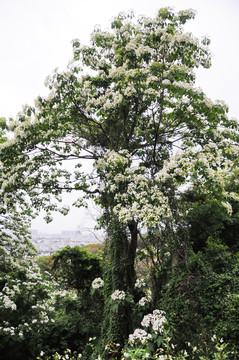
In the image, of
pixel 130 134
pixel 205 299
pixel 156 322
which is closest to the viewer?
pixel 156 322

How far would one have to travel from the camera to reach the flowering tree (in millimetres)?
4074

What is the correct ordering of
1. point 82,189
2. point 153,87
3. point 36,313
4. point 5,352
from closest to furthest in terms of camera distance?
point 153,87 → point 5,352 → point 36,313 → point 82,189

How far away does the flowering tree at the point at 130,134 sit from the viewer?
4074mm

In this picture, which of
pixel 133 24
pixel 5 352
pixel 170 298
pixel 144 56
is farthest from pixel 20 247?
pixel 133 24

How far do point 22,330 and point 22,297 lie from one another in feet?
2.75

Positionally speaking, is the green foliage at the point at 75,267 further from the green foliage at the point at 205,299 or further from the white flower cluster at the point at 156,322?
the white flower cluster at the point at 156,322

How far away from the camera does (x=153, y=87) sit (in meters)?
4.34

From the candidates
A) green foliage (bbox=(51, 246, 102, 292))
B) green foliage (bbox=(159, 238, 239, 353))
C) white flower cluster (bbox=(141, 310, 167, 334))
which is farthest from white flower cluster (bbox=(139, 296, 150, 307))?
green foliage (bbox=(51, 246, 102, 292))

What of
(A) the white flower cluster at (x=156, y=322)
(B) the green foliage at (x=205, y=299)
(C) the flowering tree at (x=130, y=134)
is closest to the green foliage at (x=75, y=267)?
(C) the flowering tree at (x=130, y=134)

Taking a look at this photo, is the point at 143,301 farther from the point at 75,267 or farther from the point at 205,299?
the point at 75,267

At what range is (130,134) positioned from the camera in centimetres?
628

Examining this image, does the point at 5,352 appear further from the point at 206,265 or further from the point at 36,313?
the point at 206,265

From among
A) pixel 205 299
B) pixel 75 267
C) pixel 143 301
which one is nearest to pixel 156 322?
pixel 143 301

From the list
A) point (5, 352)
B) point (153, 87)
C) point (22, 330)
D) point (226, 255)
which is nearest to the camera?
point (153, 87)
